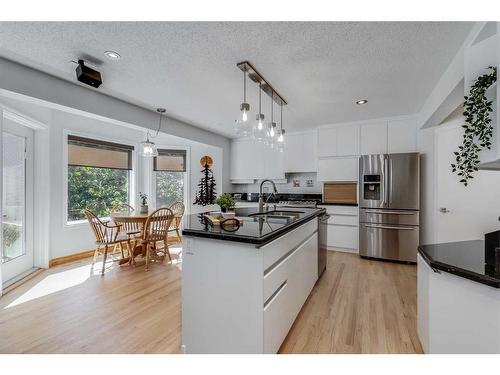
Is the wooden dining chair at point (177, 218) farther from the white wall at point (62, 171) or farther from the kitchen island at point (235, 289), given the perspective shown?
the kitchen island at point (235, 289)

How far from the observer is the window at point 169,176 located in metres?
5.05

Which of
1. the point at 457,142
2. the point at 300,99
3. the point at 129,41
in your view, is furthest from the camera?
the point at 300,99

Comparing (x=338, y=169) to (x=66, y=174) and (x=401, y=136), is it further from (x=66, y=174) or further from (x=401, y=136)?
(x=66, y=174)

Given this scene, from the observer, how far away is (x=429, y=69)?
2.33 m

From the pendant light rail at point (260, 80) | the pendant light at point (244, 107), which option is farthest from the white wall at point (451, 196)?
the pendant light at point (244, 107)

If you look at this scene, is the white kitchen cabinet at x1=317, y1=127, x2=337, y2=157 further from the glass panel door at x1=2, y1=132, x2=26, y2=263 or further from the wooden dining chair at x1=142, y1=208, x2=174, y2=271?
the glass panel door at x1=2, y1=132, x2=26, y2=263

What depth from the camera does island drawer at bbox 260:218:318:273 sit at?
1437mm

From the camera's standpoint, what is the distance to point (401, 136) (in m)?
3.92

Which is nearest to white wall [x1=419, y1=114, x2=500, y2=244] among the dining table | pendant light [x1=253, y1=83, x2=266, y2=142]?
pendant light [x1=253, y1=83, x2=266, y2=142]

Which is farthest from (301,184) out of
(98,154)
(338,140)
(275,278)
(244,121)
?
(98,154)

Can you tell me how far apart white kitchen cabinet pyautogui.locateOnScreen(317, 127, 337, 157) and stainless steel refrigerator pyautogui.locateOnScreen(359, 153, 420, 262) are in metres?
0.65
